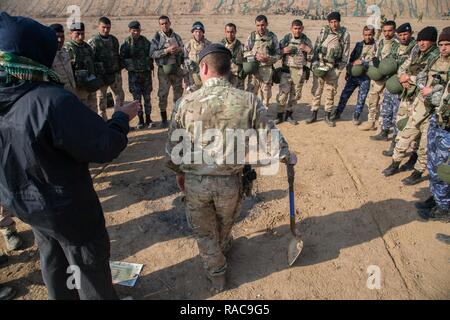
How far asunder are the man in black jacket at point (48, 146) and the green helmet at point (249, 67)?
190 inches

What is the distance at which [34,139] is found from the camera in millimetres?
2008

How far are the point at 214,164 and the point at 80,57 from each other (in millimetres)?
4080

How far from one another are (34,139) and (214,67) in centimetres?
150

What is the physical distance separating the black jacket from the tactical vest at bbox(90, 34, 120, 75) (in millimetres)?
4321

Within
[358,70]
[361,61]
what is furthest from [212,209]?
[361,61]

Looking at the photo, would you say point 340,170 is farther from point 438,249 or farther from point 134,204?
point 134,204

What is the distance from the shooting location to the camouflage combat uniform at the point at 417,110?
15.2ft

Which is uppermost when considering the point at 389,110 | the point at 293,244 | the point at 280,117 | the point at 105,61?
the point at 105,61

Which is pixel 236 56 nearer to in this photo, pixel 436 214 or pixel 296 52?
pixel 296 52

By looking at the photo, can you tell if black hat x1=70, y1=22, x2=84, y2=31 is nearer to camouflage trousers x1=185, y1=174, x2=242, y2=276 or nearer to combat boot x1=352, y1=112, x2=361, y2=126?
camouflage trousers x1=185, y1=174, x2=242, y2=276

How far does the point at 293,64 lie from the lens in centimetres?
719

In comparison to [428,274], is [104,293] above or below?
above

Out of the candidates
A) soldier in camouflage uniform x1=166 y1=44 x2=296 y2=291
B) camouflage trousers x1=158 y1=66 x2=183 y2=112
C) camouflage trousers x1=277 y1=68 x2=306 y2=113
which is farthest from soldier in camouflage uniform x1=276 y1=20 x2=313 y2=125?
soldier in camouflage uniform x1=166 y1=44 x2=296 y2=291
